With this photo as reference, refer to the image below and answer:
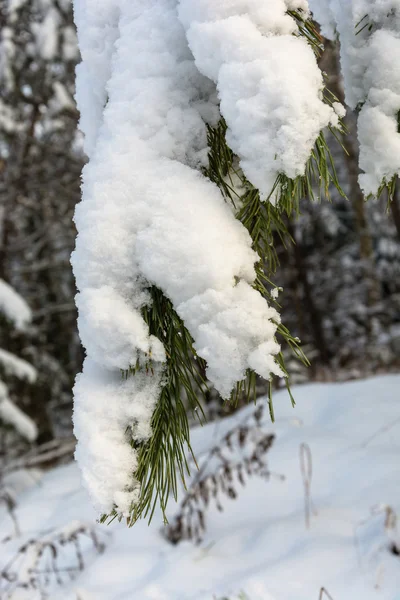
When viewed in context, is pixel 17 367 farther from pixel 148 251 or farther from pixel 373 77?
pixel 373 77

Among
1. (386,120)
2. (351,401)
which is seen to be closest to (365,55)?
(386,120)

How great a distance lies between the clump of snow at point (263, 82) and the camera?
74cm

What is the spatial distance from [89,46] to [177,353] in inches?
26.6

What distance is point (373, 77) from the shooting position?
93cm

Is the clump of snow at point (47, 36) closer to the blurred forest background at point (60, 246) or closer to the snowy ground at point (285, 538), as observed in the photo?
the blurred forest background at point (60, 246)

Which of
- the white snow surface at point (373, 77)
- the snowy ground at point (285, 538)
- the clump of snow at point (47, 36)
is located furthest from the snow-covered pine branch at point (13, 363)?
the white snow surface at point (373, 77)

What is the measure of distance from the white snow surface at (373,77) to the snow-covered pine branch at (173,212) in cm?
17

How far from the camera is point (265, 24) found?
826 mm

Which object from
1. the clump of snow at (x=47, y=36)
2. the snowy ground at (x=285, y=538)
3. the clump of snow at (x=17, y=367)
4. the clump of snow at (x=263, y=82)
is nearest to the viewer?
the clump of snow at (x=263, y=82)

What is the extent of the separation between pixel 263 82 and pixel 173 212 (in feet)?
0.80

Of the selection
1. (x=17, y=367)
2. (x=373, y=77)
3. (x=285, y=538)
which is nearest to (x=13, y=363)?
(x=17, y=367)

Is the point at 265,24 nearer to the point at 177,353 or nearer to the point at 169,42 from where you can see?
the point at 169,42

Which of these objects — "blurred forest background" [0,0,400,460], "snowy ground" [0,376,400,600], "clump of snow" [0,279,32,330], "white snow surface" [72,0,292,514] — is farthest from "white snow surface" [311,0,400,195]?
"clump of snow" [0,279,32,330]

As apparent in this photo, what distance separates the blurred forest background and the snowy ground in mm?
1778
